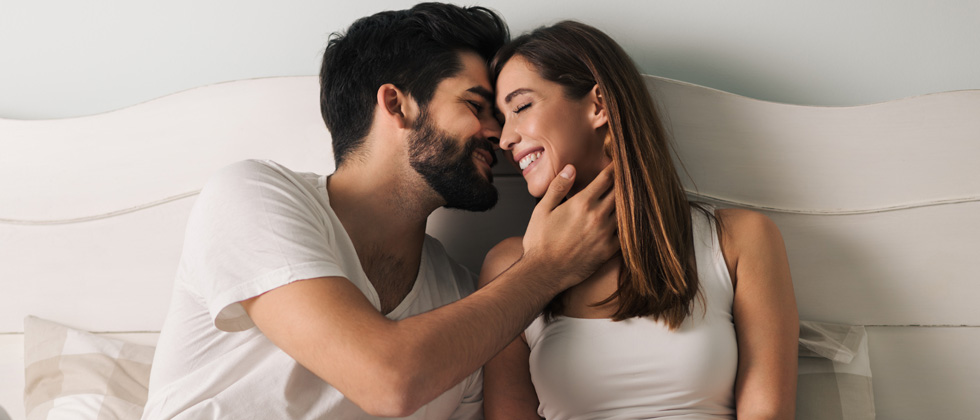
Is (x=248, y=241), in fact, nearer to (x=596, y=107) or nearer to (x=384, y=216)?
(x=384, y=216)

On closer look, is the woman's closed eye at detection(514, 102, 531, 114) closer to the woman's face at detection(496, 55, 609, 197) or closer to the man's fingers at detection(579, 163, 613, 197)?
the woman's face at detection(496, 55, 609, 197)

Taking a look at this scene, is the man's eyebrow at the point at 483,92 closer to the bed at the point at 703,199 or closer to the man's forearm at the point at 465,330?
the bed at the point at 703,199

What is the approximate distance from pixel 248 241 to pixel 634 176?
737mm

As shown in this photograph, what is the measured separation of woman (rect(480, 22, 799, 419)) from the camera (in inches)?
44.8

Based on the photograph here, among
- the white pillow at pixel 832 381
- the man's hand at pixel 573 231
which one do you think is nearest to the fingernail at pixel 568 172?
the man's hand at pixel 573 231

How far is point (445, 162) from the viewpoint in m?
1.34

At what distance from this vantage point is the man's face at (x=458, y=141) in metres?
1.34

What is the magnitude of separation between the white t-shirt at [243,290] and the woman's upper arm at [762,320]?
62 cm

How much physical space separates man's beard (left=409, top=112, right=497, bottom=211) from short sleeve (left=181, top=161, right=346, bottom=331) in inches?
11.2

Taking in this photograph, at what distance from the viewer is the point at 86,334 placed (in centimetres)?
150

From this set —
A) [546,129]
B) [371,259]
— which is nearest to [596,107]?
[546,129]

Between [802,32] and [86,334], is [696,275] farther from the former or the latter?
[86,334]

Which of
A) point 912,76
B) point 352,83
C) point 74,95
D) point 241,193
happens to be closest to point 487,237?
point 352,83

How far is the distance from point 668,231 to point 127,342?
1295mm
